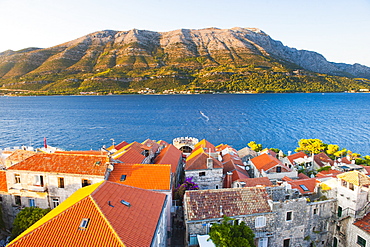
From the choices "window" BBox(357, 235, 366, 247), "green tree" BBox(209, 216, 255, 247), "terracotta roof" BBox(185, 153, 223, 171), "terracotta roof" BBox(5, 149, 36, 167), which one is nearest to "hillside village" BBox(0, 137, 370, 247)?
"window" BBox(357, 235, 366, 247)

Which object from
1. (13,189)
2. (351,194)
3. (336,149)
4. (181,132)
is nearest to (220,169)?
(351,194)

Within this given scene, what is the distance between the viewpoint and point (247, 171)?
41.8 meters

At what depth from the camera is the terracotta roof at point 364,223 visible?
20.0 m

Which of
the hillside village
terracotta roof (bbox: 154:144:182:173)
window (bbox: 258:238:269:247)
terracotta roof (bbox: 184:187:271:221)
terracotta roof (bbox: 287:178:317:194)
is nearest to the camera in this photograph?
the hillside village

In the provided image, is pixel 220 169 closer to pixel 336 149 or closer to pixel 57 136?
pixel 336 149

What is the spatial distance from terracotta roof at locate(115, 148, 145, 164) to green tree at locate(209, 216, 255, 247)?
52.2 ft

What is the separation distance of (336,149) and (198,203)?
→ 53609 mm

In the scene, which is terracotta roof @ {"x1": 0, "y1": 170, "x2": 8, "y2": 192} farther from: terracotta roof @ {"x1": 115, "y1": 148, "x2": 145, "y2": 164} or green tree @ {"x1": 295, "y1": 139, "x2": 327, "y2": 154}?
green tree @ {"x1": 295, "y1": 139, "x2": 327, "y2": 154}

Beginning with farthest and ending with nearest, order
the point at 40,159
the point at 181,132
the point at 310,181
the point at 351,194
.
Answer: the point at 181,132
the point at 310,181
the point at 40,159
the point at 351,194

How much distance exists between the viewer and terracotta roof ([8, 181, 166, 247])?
13055 millimetres

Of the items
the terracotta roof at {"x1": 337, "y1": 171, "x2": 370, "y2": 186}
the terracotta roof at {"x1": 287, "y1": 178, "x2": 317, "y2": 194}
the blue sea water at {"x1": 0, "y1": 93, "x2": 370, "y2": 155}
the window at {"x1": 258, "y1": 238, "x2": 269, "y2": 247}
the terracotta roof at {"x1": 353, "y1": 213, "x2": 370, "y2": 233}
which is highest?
the terracotta roof at {"x1": 337, "y1": 171, "x2": 370, "y2": 186}

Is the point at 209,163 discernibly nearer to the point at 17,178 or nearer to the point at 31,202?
the point at 31,202

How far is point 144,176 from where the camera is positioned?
24562 mm

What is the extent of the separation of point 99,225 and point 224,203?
1051cm
